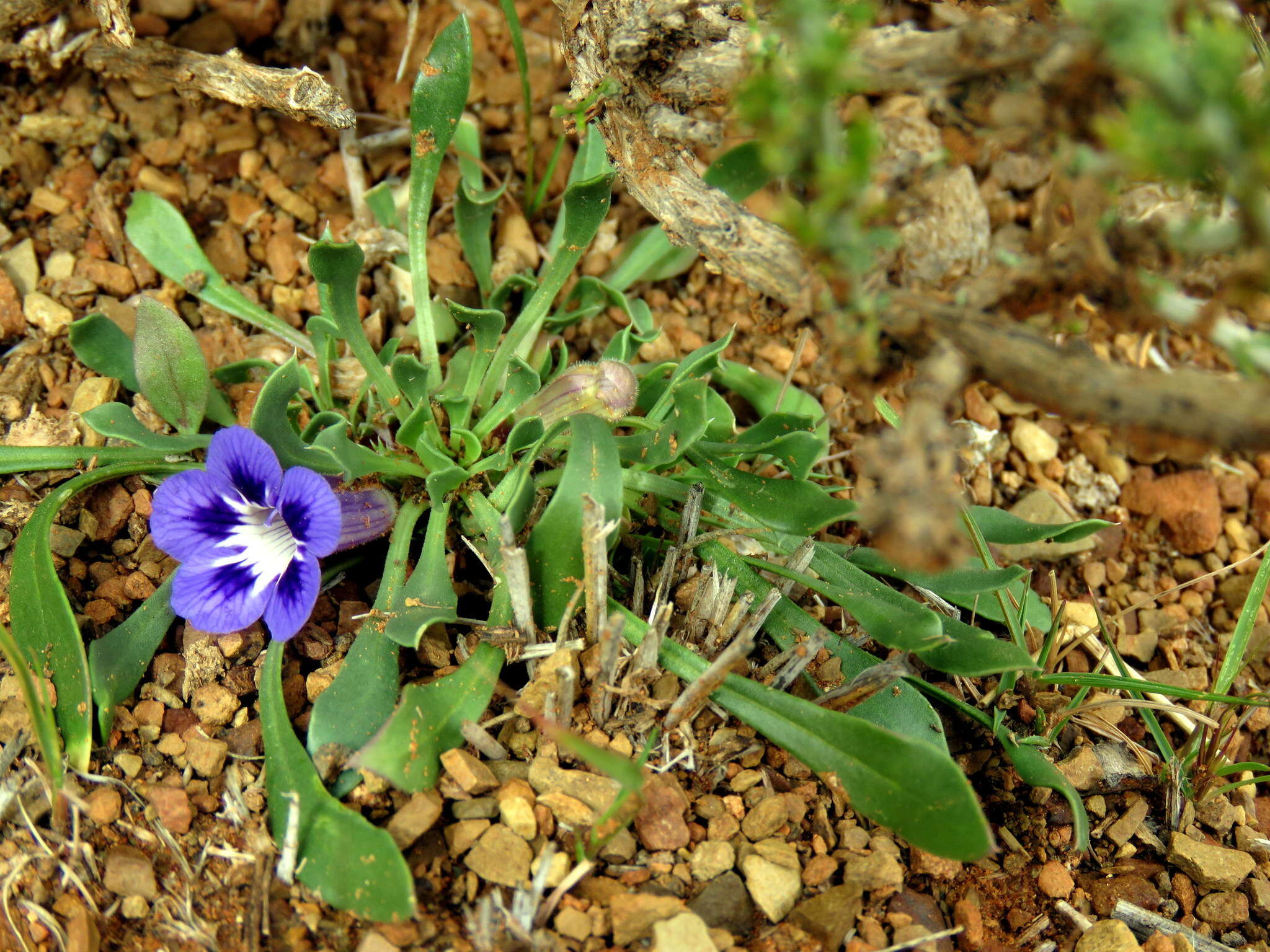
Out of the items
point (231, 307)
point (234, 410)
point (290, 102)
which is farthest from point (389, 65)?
point (234, 410)

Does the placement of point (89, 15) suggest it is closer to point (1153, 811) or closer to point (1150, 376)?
point (1150, 376)

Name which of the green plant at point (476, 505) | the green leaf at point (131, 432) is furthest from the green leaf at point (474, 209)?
the green leaf at point (131, 432)

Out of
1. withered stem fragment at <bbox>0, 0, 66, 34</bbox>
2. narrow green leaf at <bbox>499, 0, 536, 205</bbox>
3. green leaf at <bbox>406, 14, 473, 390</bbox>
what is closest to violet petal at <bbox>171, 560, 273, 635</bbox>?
green leaf at <bbox>406, 14, 473, 390</bbox>

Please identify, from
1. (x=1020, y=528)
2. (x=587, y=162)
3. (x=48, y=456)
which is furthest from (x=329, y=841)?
(x=587, y=162)

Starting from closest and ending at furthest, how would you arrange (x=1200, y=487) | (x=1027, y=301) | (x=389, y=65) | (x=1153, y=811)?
(x=1027, y=301)
(x=1153, y=811)
(x=1200, y=487)
(x=389, y=65)

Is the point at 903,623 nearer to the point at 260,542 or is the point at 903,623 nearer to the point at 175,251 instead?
the point at 260,542

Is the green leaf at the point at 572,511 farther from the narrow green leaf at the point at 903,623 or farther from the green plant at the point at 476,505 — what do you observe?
the narrow green leaf at the point at 903,623

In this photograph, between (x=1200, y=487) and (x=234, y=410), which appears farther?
(x=1200, y=487)
